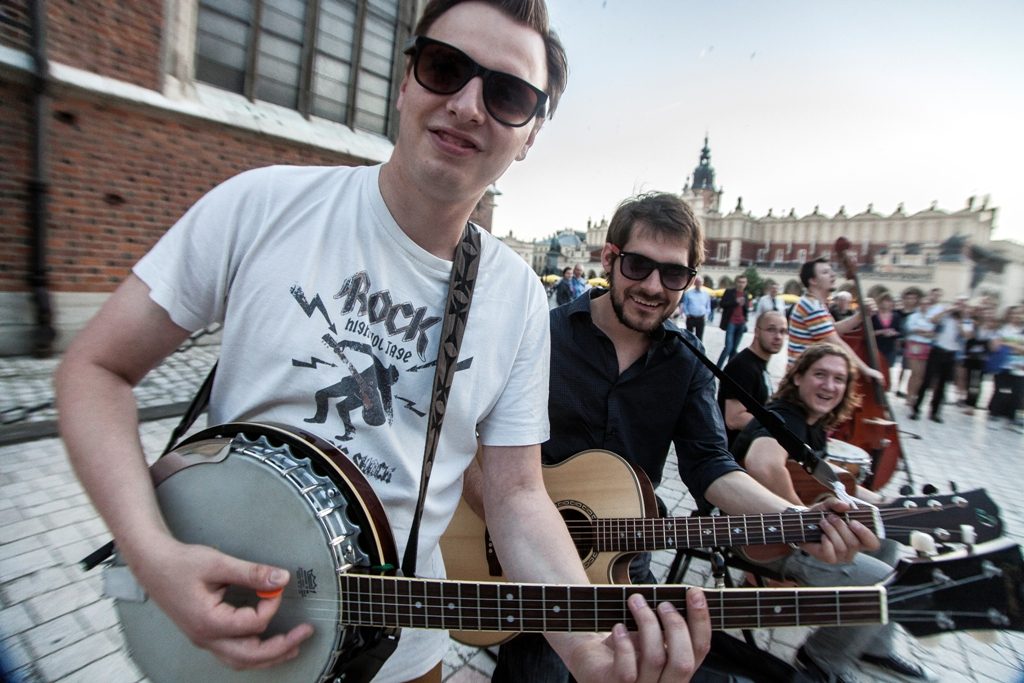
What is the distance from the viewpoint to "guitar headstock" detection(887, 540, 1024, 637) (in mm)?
1696

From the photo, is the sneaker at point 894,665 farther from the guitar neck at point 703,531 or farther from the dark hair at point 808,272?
the dark hair at point 808,272

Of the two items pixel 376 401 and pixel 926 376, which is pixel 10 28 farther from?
pixel 926 376

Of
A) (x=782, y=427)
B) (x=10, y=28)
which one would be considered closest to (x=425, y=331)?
(x=782, y=427)

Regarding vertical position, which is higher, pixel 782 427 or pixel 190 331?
pixel 190 331

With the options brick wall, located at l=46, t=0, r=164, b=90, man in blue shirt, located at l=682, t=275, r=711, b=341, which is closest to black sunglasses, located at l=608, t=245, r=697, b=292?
brick wall, located at l=46, t=0, r=164, b=90

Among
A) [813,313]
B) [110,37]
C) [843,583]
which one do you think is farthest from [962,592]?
[110,37]

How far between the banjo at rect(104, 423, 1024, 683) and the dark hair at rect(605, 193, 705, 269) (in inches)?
69.9

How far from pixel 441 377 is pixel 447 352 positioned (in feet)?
0.21

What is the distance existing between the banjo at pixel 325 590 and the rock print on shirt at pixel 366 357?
89 millimetres

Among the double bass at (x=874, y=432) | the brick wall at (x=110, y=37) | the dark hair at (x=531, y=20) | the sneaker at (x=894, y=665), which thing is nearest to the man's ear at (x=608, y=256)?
the dark hair at (x=531, y=20)

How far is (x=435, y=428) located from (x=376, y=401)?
16cm

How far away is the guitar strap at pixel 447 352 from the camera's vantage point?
1214 mm

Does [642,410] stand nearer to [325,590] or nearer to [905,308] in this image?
[325,590]

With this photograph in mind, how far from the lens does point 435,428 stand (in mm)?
1269
